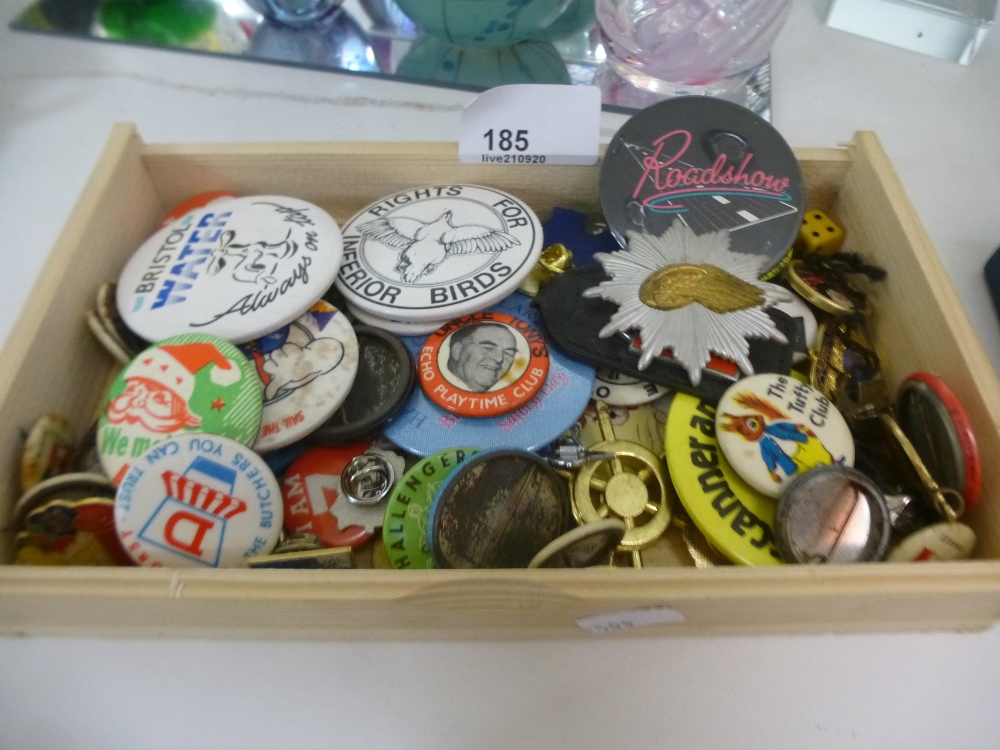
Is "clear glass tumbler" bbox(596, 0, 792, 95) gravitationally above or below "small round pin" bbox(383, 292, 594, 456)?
above

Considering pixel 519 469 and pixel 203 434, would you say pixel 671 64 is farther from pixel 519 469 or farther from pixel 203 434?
pixel 203 434

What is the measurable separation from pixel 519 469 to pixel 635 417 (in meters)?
0.18

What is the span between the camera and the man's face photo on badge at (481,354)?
749 mm

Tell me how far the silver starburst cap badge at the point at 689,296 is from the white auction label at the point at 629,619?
24 centimetres

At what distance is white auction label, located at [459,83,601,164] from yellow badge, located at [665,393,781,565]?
34cm

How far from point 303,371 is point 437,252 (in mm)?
203

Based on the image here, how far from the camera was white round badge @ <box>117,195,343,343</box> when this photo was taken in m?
0.74

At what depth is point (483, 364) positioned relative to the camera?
29.9 inches

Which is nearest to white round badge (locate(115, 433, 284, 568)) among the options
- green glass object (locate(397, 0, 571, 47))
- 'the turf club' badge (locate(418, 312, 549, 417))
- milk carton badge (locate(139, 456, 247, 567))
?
milk carton badge (locate(139, 456, 247, 567))

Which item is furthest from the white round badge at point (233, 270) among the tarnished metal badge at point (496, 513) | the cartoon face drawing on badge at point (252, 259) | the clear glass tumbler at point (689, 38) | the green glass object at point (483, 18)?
the clear glass tumbler at point (689, 38)

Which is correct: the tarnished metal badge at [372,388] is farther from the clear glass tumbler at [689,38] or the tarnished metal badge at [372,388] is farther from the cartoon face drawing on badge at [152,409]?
the clear glass tumbler at [689,38]

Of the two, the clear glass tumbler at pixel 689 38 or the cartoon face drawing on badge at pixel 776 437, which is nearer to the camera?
the cartoon face drawing on badge at pixel 776 437

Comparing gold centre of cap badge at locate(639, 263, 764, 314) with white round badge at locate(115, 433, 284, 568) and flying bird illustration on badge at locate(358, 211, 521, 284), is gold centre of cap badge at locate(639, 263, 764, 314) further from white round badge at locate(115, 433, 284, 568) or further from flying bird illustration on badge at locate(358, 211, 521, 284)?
white round badge at locate(115, 433, 284, 568)

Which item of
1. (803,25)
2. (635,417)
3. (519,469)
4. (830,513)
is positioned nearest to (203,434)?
(519,469)
